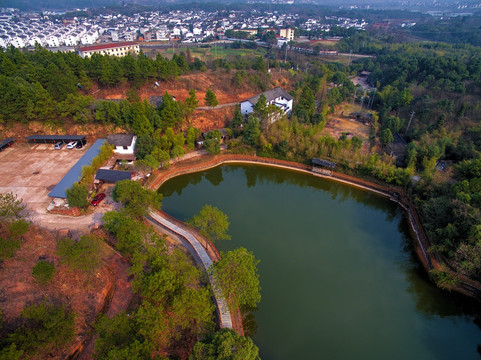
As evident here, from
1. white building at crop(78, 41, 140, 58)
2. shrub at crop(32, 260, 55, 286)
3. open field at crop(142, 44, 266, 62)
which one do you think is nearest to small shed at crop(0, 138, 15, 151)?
shrub at crop(32, 260, 55, 286)

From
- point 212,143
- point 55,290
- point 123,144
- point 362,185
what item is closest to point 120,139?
point 123,144

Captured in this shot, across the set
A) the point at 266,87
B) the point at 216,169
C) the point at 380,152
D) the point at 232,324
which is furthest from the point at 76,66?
the point at 380,152

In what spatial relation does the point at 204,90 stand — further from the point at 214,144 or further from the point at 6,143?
the point at 6,143

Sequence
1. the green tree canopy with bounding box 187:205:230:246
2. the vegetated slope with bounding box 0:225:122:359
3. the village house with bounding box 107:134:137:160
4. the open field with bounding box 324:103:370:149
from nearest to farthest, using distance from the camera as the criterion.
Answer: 1. the vegetated slope with bounding box 0:225:122:359
2. the green tree canopy with bounding box 187:205:230:246
3. the village house with bounding box 107:134:137:160
4. the open field with bounding box 324:103:370:149

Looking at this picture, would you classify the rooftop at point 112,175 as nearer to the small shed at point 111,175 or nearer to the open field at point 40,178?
the small shed at point 111,175

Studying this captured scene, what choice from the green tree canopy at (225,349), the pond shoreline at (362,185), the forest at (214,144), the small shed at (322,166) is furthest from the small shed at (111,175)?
the small shed at (322,166)

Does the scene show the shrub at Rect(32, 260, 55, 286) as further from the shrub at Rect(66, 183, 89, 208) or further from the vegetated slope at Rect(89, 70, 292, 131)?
the vegetated slope at Rect(89, 70, 292, 131)
